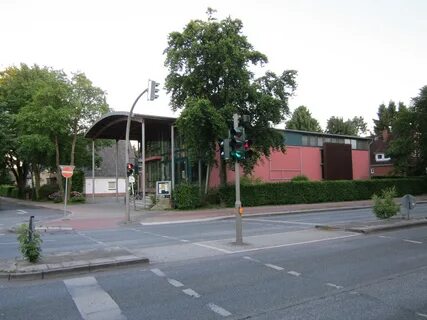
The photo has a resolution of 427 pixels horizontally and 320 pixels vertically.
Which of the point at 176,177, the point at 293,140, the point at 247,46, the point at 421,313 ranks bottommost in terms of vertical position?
the point at 421,313

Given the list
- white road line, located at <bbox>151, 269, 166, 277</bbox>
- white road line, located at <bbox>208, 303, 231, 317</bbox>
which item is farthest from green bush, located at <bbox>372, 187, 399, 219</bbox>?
white road line, located at <bbox>208, 303, 231, 317</bbox>

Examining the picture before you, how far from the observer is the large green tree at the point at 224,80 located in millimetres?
27547

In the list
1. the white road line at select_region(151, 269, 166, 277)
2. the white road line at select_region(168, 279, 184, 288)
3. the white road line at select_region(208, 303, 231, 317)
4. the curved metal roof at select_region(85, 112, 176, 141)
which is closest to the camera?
the white road line at select_region(208, 303, 231, 317)

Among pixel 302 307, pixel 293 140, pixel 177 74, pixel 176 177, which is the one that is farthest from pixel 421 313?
pixel 293 140

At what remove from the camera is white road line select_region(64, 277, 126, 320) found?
612 cm

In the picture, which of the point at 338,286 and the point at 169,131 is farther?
the point at 169,131

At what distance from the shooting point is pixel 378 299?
6656 mm

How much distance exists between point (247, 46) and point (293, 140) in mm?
13774

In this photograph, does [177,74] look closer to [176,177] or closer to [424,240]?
[176,177]

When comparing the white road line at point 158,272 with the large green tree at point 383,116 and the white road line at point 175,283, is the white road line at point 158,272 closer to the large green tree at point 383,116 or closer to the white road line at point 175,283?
the white road line at point 175,283

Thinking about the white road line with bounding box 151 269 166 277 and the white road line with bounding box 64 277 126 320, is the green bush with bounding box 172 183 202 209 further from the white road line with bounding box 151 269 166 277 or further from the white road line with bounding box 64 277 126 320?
the white road line with bounding box 64 277 126 320

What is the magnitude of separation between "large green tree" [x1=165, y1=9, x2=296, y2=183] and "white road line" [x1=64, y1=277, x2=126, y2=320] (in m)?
19.1

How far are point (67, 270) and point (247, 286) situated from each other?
375cm

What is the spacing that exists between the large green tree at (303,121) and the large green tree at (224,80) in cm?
4005
